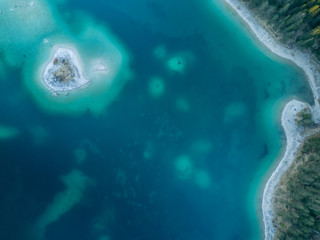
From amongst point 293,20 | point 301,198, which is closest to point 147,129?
point 301,198

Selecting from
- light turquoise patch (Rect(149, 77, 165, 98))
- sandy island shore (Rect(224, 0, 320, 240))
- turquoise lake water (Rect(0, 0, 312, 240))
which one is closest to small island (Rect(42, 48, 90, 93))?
turquoise lake water (Rect(0, 0, 312, 240))

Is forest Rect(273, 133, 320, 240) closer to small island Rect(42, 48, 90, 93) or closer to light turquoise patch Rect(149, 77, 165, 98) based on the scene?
light turquoise patch Rect(149, 77, 165, 98)

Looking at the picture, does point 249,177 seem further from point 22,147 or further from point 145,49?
point 22,147

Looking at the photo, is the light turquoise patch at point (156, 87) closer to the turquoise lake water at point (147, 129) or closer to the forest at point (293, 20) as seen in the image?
the turquoise lake water at point (147, 129)

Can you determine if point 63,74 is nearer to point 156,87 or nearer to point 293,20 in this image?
point 156,87

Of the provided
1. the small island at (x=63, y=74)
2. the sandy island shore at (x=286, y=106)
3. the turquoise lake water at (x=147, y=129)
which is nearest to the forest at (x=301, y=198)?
the sandy island shore at (x=286, y=106)
